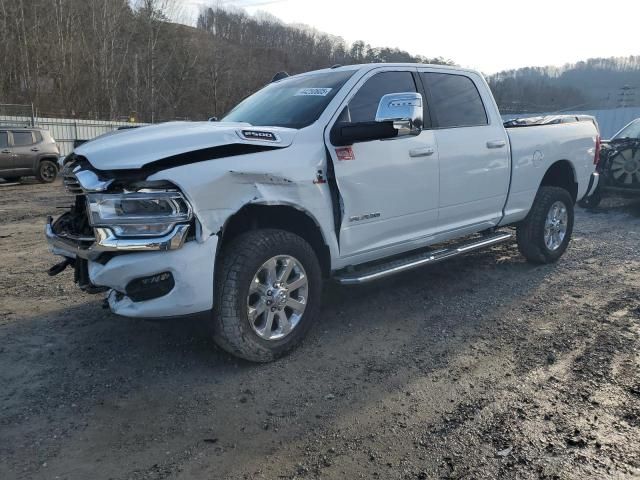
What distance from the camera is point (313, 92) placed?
13.6ft

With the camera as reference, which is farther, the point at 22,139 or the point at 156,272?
the point at 22,139

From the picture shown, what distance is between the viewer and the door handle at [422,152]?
419 cm

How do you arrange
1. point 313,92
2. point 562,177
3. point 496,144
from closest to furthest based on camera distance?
point 313,92 < point 496,144 < point 562,177

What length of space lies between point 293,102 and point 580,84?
132 ft

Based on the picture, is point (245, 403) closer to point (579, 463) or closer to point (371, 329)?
point (371, 329)

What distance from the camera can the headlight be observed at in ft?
9.50

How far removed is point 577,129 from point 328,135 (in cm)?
384

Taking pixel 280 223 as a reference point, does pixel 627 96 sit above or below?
above

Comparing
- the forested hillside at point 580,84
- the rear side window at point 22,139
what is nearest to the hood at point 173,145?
the rear side window at point 22,139

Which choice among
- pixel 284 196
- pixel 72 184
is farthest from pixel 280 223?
pixel 72 184

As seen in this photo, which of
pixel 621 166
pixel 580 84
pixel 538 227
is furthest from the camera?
pixel 580 84

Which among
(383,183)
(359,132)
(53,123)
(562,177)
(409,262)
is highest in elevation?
(53,123)

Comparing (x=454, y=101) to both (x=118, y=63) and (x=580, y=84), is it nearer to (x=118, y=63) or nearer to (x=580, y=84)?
(x=580, y=84)

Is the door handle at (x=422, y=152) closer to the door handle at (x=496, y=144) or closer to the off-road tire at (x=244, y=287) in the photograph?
the door handle at (x=496, y=144)
